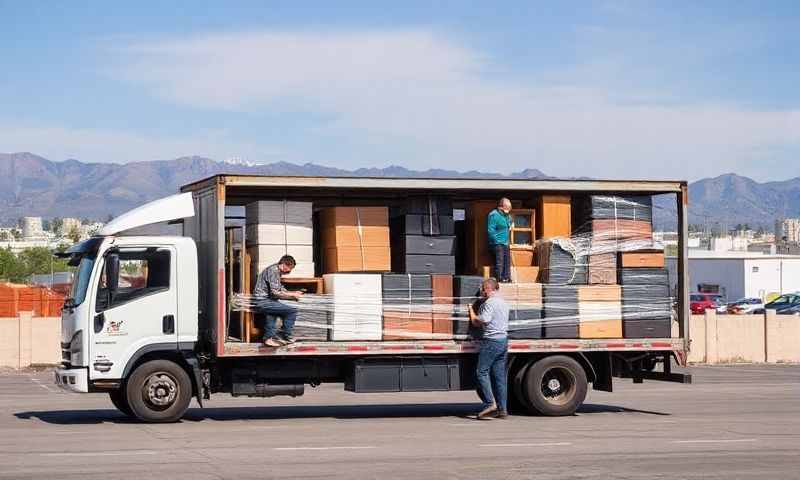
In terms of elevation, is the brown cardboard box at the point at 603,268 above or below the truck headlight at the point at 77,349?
above

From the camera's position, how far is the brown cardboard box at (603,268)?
62.2ft

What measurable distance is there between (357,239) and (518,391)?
334 centimetres

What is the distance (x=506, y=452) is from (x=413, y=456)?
3.79 feet

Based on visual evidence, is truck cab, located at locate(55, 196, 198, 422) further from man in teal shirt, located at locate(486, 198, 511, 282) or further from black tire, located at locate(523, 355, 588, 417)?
black tire, located at locate(523, 355, 588, 417)

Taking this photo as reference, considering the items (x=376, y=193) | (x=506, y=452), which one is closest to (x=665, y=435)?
(x=506, y=452)

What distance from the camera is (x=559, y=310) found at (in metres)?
18.7

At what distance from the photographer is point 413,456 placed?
13625 mm

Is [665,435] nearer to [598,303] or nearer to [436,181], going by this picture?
[598,303]

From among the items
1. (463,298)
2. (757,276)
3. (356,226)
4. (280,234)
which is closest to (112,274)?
(280,234)

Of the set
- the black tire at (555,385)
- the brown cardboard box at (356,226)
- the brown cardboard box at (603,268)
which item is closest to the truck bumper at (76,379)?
the brown cardboard box at (356,226)

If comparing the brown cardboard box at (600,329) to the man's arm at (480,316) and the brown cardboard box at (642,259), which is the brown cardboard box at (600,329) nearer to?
the brown cardboard box at (642,259)

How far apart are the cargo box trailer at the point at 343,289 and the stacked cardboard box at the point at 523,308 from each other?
21 millimetres

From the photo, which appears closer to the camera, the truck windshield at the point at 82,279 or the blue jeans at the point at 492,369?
the truck windshield at the point at 82,279

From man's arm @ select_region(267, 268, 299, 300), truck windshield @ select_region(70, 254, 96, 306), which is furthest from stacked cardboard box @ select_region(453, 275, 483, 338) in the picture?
truck windshield @ select_region(70, 254, 96, 306)
